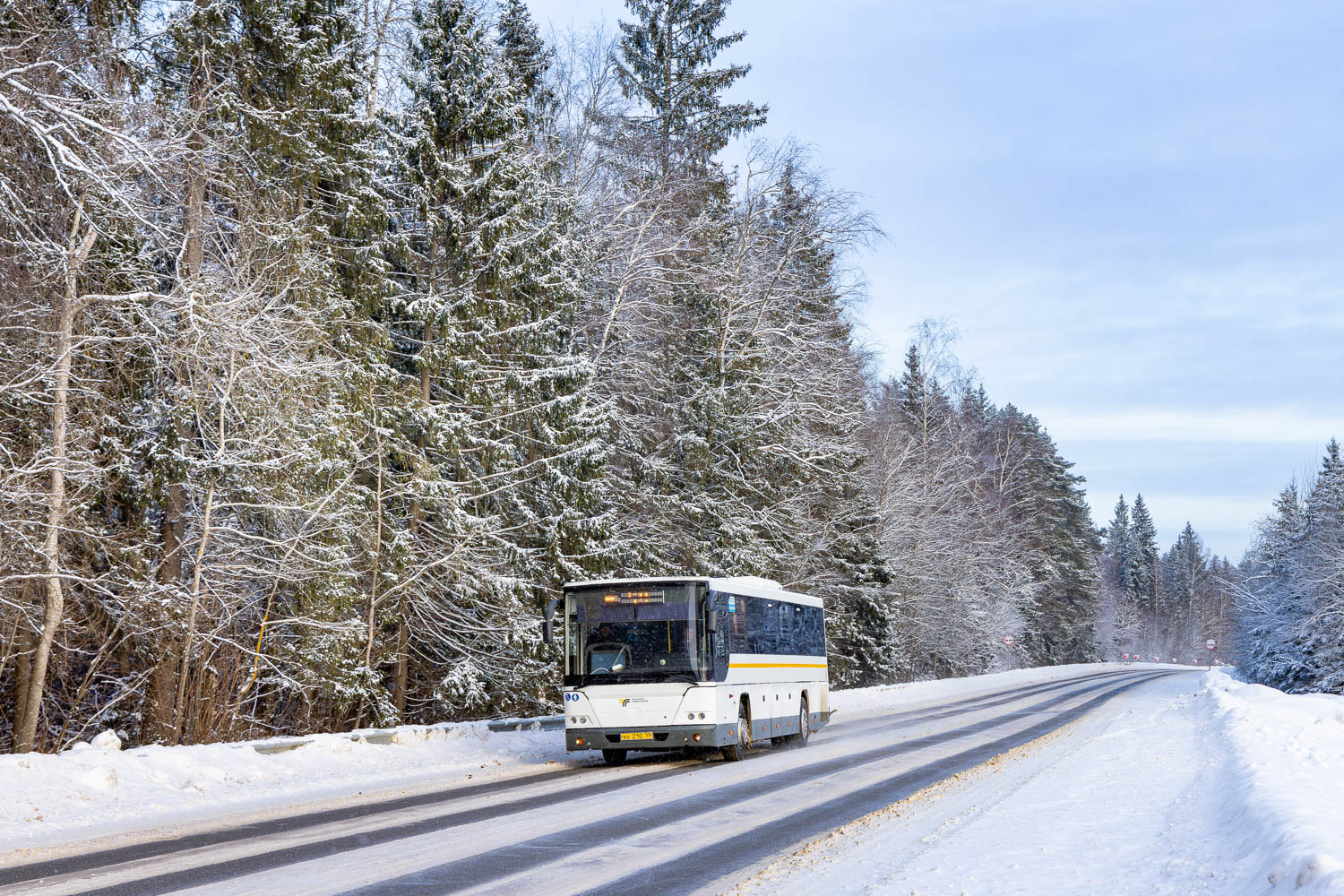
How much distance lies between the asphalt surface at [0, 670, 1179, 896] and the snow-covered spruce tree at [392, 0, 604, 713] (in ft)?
20.7

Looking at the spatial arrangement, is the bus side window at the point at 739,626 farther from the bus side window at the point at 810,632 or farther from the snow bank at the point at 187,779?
the bus side window at the point at 810,632

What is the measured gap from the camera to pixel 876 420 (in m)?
55.1

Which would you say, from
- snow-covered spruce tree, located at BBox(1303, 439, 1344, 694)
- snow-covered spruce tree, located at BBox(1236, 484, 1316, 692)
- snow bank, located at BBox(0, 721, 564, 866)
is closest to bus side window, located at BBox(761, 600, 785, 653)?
snow bank, located at BBox(0, 721, 564, 866)

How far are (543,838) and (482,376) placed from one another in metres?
14.5

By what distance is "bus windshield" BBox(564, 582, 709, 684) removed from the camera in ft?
59.5

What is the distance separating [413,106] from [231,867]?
18.4 metres

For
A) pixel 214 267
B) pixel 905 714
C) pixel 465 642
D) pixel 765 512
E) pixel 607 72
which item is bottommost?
pixel 905 714

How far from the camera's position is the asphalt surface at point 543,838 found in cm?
844

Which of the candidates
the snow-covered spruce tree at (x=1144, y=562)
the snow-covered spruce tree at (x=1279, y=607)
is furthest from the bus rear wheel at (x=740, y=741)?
the snow-covered spruce tree at (x=1144, y=562)

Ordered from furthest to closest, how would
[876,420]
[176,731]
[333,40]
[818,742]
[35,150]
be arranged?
[876,420] → [818,742] → [333,40] → [176,731] → [35,150]

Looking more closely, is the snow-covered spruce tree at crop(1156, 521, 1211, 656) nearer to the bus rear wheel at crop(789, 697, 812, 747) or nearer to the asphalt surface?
the bus rear wheel at crop(789, 697, 812, 747)

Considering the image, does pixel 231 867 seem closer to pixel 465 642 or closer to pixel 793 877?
pixel 793 877

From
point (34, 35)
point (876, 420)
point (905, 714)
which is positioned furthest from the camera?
point (876, 420)

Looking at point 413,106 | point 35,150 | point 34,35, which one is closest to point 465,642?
point 413,106
